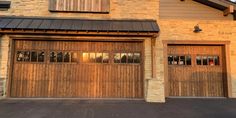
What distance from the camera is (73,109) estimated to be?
7508 mm

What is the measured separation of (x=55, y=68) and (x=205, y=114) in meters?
6.55

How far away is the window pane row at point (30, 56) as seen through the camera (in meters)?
9.84

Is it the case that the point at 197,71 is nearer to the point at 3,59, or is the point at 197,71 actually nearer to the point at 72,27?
the point at 72,27

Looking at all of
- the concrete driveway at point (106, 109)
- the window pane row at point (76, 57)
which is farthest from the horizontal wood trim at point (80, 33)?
the concrete driveway at point (106, 109)

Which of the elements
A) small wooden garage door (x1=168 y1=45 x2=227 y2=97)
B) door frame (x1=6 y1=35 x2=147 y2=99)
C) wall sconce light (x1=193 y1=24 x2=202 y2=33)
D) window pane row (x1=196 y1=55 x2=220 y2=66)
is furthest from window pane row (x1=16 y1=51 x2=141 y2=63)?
window pane row (x1=196 y1=55 x2=220 y2=66)

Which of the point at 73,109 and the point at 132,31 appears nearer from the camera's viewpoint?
the point at 73,109

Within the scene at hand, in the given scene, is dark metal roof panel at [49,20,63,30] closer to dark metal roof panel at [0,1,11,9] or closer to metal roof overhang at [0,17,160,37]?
metal roof overhang at [0,17,160,37]

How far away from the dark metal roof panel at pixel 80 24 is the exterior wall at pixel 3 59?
0.87 meters

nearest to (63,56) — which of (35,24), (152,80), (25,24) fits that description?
(35,24)

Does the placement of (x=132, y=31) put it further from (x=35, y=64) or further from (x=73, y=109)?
(x=35, y=64)

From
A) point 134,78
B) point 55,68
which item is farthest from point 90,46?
point 134,78

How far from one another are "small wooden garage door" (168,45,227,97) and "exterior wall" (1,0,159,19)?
2.19 m

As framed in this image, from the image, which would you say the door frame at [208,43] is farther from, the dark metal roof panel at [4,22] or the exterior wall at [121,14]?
the dark metal roof panel at [4,22]

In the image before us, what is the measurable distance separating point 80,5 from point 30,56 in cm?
332
